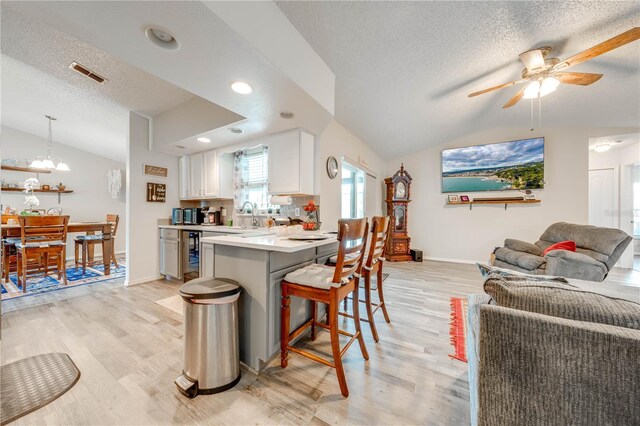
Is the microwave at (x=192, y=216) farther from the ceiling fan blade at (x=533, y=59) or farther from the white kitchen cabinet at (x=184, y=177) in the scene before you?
the ceiling fan blade at (x=533, y=59)

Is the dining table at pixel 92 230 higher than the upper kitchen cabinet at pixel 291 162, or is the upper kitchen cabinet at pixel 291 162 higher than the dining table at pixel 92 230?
the upper kitchen cabinet at pixel 291 162

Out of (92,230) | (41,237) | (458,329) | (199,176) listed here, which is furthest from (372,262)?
(41,237)

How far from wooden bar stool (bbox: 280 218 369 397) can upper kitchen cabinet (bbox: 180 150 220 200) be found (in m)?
2.72

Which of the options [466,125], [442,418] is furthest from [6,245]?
[466,125]

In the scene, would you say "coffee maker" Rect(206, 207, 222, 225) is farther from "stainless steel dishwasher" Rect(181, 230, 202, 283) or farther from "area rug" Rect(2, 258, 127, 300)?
"area rug" Rect(2, 258, 127, 300)

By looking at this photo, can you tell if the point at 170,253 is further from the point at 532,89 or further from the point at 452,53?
the point at 532,89

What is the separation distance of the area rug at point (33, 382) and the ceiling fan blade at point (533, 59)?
4561mm

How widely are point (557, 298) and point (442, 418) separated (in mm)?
953

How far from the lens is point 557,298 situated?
2.62ft

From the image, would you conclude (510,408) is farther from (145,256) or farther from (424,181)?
(424,181)

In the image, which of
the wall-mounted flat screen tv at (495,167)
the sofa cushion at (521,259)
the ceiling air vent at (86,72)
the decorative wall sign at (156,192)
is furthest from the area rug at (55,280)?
the wall-mounted flat screen tv at (495,167)

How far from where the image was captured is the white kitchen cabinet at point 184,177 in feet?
13.3

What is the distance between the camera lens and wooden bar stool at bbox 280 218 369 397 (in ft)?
4.47

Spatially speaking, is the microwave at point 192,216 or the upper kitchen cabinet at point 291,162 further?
the microwave at point 192,216
